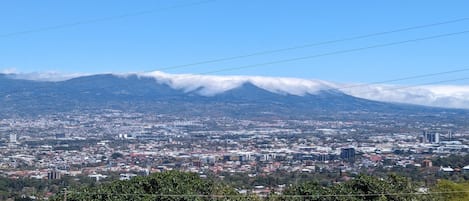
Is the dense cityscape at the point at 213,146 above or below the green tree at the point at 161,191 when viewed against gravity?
below

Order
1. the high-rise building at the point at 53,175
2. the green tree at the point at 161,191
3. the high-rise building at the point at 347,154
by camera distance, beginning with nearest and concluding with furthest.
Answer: the green tree at the point at 161,191 → the high-rise building at the point at 53,175 → the high-rise building at the point at 347,154

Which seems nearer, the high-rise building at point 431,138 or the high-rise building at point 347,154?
the high-rise building at point 347,154

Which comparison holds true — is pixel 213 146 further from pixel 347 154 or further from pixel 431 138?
pixel 431 138

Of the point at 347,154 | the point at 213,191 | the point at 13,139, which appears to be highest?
the point at 213,191

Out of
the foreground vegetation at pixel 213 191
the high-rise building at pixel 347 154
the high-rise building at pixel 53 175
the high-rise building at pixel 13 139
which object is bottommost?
the high-rise building at pixel 53 175

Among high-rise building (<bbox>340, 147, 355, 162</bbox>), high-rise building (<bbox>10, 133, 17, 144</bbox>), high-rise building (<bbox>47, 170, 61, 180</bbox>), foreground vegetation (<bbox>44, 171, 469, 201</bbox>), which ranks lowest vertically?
high-rise building (<bbox>47, 170, 61, 180</bbox>)

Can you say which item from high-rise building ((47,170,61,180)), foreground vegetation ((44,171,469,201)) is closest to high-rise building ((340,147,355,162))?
high-rise building ((47,170,61,180))

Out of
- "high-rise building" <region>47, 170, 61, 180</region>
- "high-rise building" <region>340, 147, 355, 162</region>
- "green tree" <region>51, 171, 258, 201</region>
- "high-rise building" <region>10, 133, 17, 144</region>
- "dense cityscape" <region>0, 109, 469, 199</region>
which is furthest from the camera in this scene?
"high-rise building" <region>10, 133, 17, 144</region>

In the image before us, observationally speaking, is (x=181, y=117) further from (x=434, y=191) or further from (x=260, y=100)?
(x=434, y=191)

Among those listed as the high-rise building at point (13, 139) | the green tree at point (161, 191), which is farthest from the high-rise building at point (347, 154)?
the green tree at point (161, 191)

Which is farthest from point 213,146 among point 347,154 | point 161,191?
point 161,191

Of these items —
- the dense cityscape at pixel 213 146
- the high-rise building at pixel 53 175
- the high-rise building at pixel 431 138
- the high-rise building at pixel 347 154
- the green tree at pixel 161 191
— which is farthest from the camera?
the high-rise building at pixel 431 138

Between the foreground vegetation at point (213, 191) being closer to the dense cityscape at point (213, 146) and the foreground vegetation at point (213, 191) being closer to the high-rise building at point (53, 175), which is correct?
the dense cityscape at point (213, 146)

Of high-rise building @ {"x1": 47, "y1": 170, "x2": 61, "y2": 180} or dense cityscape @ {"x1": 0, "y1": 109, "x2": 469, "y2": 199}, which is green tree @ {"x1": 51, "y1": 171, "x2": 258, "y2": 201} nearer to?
dense cityscape @ {"x1": 0, "y1": 109, "x2": 469, "y2": 199}
